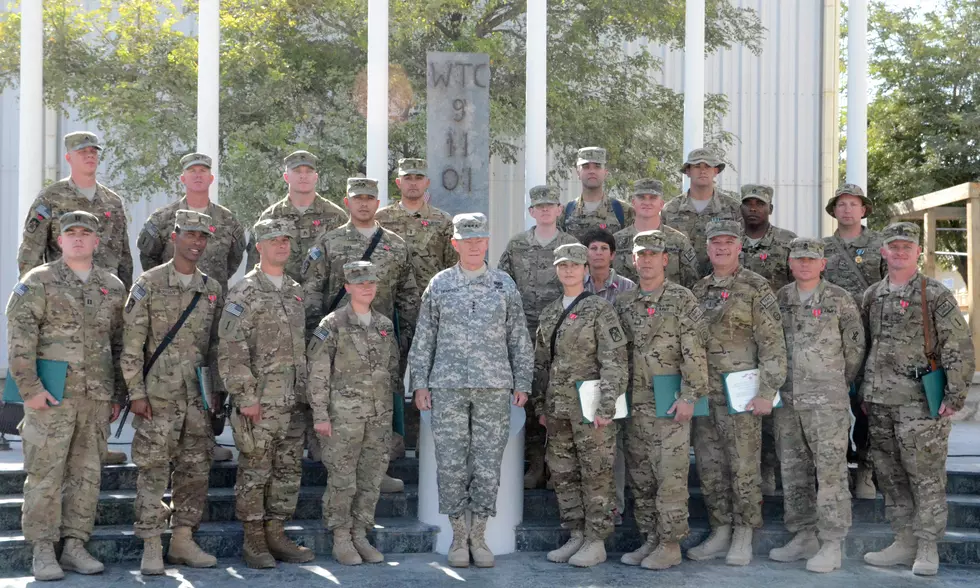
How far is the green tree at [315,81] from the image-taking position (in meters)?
11.4

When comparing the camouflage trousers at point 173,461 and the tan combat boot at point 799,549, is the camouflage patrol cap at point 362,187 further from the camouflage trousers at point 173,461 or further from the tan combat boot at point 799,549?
the tan combat boot at point 799,549

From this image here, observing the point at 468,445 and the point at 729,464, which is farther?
the point at 729,464

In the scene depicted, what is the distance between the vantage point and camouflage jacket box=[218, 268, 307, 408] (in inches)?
242

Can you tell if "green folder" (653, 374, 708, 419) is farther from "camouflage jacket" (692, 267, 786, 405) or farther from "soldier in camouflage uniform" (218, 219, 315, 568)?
"soldier in camouflage uniform" (218, 219, 315, 568)

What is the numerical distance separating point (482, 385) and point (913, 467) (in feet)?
8.34

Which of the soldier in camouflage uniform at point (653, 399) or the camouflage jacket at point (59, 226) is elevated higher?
the camouflage jacket at point (59, 226)

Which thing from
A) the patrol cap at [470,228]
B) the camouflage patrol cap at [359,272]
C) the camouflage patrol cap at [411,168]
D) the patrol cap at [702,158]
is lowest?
the camouflage patrol cap at [359,272]

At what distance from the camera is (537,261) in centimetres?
707

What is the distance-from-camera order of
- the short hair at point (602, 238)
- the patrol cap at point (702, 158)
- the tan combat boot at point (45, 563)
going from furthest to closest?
the patrol cap at point (702, 158), the short hair at point (602, 238), the tan combat boot at point (45, 563)

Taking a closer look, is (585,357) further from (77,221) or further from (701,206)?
(77,221)

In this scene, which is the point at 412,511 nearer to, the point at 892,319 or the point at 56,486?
the point at 56,486

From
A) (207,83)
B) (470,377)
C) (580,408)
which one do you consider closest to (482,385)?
(470,377)

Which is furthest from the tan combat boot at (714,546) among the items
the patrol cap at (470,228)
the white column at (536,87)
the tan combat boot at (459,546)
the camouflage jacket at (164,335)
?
the camouflage jacket at (164,335)

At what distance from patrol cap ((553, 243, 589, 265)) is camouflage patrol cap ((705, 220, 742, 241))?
31.1 inches
